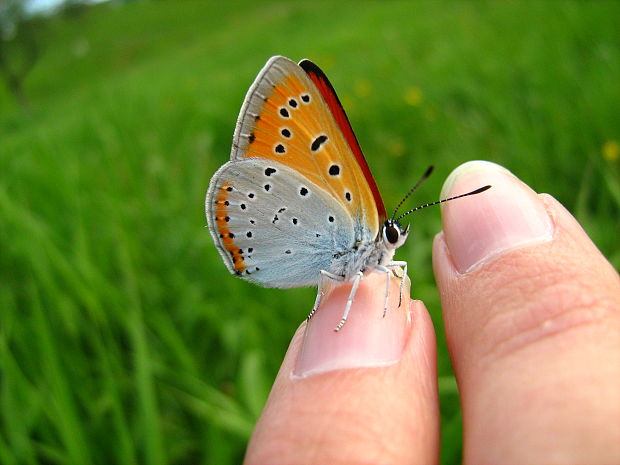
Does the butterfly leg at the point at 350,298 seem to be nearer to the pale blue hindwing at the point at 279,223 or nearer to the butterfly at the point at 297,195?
the butterfly at the point at 297,195

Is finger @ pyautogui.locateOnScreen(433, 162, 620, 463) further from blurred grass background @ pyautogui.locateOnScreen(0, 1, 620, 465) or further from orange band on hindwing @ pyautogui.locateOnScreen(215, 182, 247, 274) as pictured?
orange band on hindwing @ pyautogui.locateOnScreen(215, 182, 247, 274)

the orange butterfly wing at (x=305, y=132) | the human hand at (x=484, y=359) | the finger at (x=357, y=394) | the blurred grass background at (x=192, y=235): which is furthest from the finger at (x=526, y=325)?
the blurred grass background at (x=192, y=235)

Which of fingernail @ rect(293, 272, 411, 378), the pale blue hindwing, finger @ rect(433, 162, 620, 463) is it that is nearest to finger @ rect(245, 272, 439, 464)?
fingernail @ rect(293, 272, 411, 378)

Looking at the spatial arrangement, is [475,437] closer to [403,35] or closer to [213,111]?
[213,111]

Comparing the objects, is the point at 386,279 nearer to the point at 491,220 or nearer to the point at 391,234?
the point at 391,234

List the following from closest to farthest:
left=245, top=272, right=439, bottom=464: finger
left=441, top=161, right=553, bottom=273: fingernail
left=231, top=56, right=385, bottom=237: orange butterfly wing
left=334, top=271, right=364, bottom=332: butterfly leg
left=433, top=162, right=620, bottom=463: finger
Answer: left=433, top=162, right=620, bottom=463: finger, left=245, top=272, right=439, bottom=464: finger, left=441, top=161, right=553, bottom=273: fingernail, left=334, top=271, right=364, bottom=332: butterfly leg, left=231, top=56, right=385, bottom=237: orange butterfly wing

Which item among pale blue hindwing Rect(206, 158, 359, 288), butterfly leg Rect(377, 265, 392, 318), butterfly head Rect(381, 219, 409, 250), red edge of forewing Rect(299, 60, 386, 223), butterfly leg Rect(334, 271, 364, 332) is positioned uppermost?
red edge of forewing Rect(299, 60, 386, 223)
